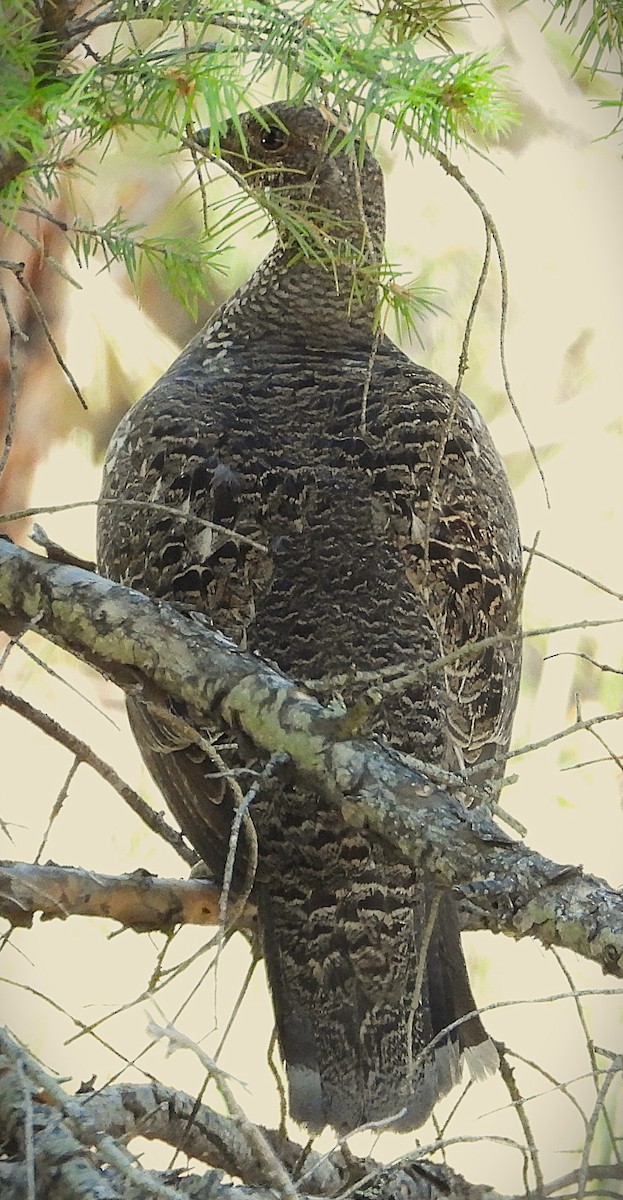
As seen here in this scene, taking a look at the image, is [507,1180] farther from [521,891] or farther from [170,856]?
[521,891]

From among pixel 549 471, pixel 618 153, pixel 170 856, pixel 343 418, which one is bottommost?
pixel 170 856

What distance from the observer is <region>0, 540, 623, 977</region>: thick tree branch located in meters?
0.69

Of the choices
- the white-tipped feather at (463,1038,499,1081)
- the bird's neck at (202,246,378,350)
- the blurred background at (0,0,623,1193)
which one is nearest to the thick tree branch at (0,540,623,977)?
the white-tipped feather at (463,1038,499,1081)

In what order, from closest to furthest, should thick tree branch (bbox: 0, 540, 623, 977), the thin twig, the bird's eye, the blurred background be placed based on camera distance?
1. thick tree branch (bbox: 0, 540, 623, 977)
2. the thin twig
3. the bird's eye
4. the blurred background

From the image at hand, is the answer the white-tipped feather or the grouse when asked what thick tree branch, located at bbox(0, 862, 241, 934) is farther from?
the white-tipped feather

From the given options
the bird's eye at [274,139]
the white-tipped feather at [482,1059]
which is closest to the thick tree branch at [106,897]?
the white-tipped feather at [482,1059]

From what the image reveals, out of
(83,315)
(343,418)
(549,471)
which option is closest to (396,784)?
(343,418)

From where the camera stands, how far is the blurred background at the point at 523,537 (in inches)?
65.6

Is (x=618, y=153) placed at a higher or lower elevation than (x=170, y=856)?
higher

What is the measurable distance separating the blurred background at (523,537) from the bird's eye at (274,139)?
0.76ft

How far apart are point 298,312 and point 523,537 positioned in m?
0.52

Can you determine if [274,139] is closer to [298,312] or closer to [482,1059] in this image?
[298,312]

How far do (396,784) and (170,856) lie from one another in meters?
1.12

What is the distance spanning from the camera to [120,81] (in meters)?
0.89
